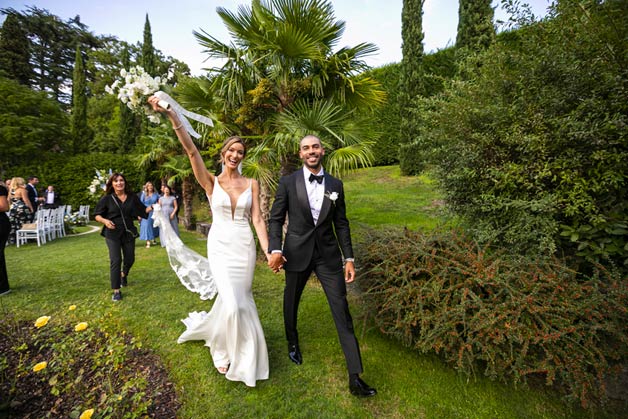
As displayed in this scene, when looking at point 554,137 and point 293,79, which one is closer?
point 554,137

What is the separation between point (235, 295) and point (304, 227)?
2.99ft

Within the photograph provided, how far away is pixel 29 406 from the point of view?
241cm

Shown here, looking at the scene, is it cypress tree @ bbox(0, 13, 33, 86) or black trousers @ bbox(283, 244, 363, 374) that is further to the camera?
cypress tree @ bbox(0, 13, 33, 86)

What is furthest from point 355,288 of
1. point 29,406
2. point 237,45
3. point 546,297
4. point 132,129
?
point 132,129

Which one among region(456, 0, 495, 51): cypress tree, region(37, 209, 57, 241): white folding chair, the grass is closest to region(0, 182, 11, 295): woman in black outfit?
the grass

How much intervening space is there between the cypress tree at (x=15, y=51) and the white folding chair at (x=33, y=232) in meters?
26.0

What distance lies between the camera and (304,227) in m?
2.89

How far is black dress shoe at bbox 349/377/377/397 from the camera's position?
8.66 ft

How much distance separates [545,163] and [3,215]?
26.0 ft

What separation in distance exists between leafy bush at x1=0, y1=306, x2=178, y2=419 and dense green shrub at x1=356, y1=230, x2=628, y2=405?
232 centimetres

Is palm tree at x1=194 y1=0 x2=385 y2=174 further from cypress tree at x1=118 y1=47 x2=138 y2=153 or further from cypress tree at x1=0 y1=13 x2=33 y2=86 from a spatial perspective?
cypress tree at x1=0 y1=13 x2=33 y2=86

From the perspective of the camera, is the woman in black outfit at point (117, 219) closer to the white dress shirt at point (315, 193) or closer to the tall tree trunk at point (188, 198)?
the white dress shirt at point (315, 193)

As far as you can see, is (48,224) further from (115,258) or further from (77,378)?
(77,378)

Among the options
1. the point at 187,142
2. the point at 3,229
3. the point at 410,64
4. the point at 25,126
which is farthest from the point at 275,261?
the point at 25,126
